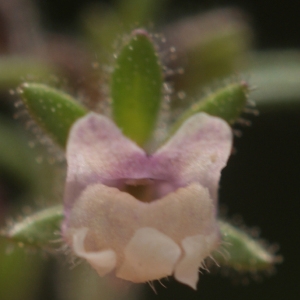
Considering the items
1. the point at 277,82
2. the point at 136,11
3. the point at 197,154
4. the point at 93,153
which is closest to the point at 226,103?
the point at 197,154

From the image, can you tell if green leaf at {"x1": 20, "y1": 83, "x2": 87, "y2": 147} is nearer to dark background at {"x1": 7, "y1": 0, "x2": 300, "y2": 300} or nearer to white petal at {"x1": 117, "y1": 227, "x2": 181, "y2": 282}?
white petal at {"x1": 117, "y1": 227, "x2": 181, "y2": 282}

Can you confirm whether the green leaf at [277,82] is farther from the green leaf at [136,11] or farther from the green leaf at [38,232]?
the green leaf at [38,232]

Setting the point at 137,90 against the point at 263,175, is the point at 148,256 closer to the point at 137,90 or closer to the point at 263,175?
the point at 137,90

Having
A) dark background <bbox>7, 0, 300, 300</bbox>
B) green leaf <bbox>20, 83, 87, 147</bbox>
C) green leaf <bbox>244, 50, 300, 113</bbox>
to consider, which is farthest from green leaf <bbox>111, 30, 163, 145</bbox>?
dark background <bbox>7, 0, 300, 300</bbox>

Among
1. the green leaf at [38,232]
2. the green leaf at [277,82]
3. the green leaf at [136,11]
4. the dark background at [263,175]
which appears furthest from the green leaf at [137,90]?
the dark background at [263,175]

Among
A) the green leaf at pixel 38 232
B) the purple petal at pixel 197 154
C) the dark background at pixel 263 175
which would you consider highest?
the dark background at pixel 263 175

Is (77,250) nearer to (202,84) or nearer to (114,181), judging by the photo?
(114,181)
